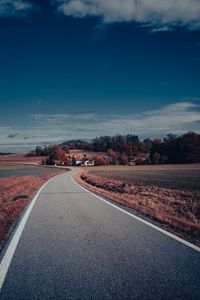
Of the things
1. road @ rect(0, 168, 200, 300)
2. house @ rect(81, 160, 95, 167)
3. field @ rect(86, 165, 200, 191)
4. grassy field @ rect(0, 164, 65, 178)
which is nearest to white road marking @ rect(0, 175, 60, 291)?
road @ rect(0, 168, 200, 300)

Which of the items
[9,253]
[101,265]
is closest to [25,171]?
[9,253]

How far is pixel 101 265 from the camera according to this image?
5.59 metres

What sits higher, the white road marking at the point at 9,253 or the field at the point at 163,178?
the white road marking at the point at 9,253

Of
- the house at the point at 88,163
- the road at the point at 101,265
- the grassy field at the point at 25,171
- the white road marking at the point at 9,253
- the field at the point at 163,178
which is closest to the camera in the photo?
the road at the point at 101,265

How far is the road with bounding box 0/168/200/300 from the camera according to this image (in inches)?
175

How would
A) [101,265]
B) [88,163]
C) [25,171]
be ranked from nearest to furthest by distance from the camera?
[101,265] < [25,171] < [88,163]

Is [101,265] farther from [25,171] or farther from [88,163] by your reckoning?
[88,163]

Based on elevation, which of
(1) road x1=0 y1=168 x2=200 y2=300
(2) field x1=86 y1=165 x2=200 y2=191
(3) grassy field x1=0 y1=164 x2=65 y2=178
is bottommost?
(2) field x1=86 y1=165 x2=200 y2=191

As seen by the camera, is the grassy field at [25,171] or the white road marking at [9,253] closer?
the white road marking at [9,253]

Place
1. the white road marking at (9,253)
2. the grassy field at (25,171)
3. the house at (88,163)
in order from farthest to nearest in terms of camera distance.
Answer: the house at (88,163) < the grassy field at (25,171) < the white road marking at (9,253)

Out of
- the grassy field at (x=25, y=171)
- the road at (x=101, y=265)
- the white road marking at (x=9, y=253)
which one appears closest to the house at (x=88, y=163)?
the grassy field at (x=25, y=171)

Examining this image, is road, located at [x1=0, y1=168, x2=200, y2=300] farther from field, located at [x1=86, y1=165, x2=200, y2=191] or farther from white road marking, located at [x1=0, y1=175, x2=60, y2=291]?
field, located at [x1=86, y1=165, x2=200, y2=191]

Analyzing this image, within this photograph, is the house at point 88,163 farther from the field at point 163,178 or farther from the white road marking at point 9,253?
the white road marking at point 9,253

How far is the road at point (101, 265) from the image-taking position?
14.6 ft
